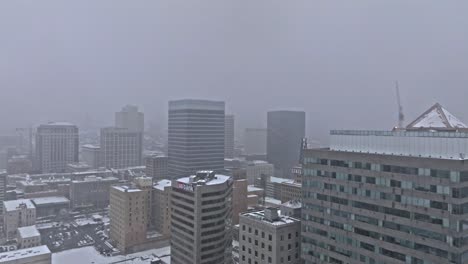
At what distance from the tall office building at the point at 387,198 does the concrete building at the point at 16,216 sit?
144 metres

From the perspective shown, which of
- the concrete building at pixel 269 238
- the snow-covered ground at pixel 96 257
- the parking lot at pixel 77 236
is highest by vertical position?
the concrete building at pixel 269 238

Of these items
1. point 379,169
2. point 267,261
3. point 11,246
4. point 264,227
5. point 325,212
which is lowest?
point 11,246

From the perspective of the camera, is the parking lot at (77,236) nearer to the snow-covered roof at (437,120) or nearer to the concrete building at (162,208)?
the concrete building at (162,208)

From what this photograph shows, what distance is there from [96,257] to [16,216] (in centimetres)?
5746

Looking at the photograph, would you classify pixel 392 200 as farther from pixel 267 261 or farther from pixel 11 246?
pixel 11 246

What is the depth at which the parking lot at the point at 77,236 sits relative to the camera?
459 feet

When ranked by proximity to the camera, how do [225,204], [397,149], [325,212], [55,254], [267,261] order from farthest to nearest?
[55,254] → [225,204] → [267,261] → [325,212] → [397,149]

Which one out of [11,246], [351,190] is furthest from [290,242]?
[11,246]

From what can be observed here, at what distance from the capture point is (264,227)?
69812 mm

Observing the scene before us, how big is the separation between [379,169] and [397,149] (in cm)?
465

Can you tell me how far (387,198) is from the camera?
53.4 metres

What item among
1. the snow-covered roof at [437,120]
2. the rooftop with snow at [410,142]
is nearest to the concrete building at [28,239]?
the rooftop with snow at [410,142]

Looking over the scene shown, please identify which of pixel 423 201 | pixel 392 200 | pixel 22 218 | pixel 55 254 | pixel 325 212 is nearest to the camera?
pixel 423 201

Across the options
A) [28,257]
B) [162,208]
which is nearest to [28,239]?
[28,257]
